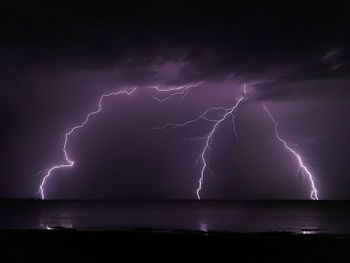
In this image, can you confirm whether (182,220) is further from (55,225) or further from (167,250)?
(167,250)

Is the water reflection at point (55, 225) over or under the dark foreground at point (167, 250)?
under

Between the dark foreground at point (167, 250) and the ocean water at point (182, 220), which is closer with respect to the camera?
the dark foreground at point (167, 250)

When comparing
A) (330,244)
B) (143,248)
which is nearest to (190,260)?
(143,248)

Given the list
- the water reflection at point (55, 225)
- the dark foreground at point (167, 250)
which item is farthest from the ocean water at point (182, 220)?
the dark foreground at point (167, 250)

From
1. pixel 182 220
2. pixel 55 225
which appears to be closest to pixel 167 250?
pixel 55 225

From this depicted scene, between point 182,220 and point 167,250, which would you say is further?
point 182,220

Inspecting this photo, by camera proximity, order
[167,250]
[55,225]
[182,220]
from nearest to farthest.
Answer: [167,250]
[55,225]
[182,220]

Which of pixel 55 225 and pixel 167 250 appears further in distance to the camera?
pixel 55 225

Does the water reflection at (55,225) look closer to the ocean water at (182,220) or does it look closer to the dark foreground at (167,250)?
the ocean water at (182,220)

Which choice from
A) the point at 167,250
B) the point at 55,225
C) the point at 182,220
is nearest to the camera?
the point at 167,250

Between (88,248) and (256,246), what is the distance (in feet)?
18.6

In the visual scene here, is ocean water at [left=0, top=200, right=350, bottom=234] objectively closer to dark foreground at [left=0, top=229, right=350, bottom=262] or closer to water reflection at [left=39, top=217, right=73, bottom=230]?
water reflection at [left=39, top=217, right=73, bottom=230]

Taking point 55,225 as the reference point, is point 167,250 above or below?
above

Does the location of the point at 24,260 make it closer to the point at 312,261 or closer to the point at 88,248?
the point at 88,248
